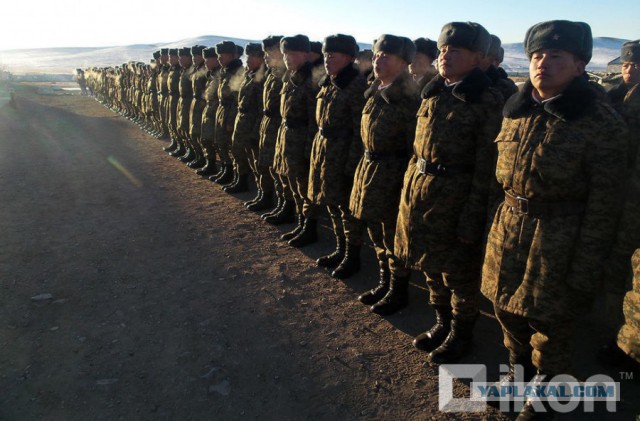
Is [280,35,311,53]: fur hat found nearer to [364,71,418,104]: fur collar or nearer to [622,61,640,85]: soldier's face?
[364,71,418,104]: fur collar

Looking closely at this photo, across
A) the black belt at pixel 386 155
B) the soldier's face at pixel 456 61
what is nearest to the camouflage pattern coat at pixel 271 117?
the black belt at pixel 386 155

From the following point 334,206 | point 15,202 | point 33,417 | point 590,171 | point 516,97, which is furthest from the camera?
point 15,202

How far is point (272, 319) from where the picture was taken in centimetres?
388

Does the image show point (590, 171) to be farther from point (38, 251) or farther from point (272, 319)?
point (38, 251)

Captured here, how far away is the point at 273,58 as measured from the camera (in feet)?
20.3

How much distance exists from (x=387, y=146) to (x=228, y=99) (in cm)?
490

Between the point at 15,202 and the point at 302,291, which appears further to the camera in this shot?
the point at 15,202

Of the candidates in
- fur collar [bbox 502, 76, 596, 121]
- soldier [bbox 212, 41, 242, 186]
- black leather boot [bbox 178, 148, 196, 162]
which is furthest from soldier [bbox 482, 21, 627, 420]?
black leather boot [bbox 178, 148, 196, 162]

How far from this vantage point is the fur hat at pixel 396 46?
355cm

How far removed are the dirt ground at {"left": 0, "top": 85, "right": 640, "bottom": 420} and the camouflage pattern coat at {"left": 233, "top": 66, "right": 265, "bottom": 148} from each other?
1.26 metres

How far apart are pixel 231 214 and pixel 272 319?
3.19 m

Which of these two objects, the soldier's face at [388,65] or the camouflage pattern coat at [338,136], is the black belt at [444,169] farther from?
the camouflage pattern coat at [338,136]

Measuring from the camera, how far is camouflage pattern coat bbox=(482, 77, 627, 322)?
2182 mm

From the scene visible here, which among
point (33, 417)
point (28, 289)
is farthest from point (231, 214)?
point (33, 417)
